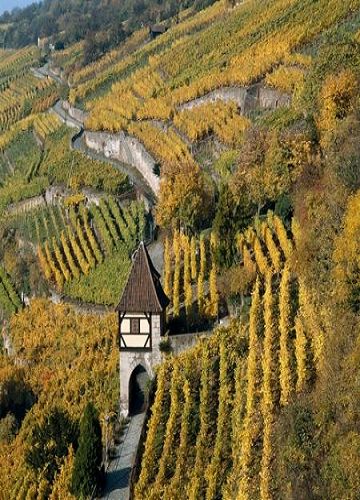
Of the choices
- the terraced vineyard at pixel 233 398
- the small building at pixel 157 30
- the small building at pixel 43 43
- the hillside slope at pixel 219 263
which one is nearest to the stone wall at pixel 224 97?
the hillside slope at pixel 219 263

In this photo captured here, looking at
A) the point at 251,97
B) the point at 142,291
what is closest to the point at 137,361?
the point at 142,291

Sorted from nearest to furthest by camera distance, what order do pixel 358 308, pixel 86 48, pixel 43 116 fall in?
pixel 358 308 → pixel 43 116 → pixel 86 48

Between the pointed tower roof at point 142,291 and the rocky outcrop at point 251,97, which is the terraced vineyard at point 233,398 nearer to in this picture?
the pointed tower roof at point 142,291

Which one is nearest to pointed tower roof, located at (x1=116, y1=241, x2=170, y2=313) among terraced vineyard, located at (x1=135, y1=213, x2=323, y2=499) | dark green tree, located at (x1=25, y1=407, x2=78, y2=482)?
terraced vineyard, located at (x1=135, y1=213, x2=323, y2=499)

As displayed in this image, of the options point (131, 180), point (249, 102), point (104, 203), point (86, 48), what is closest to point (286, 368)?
point (104, 203)

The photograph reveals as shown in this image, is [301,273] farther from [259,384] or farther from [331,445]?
[331,445]

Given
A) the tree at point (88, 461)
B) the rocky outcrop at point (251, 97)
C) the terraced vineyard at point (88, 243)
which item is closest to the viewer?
the tree at point (88, 461)

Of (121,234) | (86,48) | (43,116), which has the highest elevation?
(86,48)
